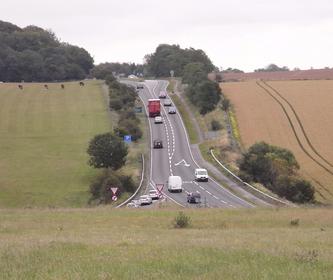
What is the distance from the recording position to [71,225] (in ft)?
85.1

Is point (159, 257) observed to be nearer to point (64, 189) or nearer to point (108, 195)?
point (108, 195)

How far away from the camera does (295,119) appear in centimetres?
10169

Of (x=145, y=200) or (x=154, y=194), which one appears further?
(x=154, y=194)

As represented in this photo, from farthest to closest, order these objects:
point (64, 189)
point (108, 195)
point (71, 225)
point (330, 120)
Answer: point (330, 120) < point (64, 189) < point (108, 195) < point (71, 225)

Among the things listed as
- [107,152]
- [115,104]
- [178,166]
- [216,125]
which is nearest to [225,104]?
[216,125]

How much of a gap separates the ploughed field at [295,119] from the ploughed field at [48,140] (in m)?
23.0

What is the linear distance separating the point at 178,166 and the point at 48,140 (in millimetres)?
22461

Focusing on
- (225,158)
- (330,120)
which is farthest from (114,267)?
(330,120)

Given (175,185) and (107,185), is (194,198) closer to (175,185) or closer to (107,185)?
(175,185)

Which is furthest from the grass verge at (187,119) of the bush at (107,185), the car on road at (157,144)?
the bush at (107,185)

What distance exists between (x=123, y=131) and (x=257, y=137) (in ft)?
62.6

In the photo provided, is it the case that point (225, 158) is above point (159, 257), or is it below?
below

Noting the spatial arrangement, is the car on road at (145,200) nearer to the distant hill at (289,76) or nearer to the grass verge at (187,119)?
the grass verge at (187,119)

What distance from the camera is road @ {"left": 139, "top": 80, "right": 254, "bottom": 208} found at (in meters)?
60.8
